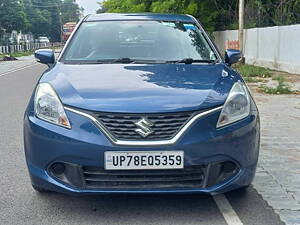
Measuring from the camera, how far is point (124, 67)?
14.1ft

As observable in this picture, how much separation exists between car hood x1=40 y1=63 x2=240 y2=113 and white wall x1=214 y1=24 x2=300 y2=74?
12581mm

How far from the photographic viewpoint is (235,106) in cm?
364

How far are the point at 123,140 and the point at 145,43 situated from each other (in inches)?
69.1

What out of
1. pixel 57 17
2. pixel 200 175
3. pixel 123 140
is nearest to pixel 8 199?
pixel 123 140

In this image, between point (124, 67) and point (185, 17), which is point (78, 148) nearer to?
point (124, 67)

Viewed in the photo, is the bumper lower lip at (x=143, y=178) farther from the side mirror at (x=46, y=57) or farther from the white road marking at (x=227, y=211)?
the side mirror at (x=46, y=57)

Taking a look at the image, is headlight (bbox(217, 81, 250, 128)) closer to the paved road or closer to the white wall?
the paved road

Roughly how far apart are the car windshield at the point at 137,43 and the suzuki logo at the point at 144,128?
1294 mm

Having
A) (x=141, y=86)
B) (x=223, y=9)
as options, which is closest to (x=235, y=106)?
(x=141, y=86)

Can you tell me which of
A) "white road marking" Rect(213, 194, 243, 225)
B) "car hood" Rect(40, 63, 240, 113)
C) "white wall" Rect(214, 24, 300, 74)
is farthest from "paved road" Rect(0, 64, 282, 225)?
"white wall" Rect(214, 24, 300, 74)

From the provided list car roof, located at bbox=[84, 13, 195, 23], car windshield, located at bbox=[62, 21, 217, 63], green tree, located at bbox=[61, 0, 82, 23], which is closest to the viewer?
car windshield, located at bbox=[62, 21, 217, 63]

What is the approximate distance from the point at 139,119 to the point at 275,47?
52.4 ft

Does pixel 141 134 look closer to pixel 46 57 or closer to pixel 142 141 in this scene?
pixel 142 141

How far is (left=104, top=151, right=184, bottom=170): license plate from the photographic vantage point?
3350 millimetres
